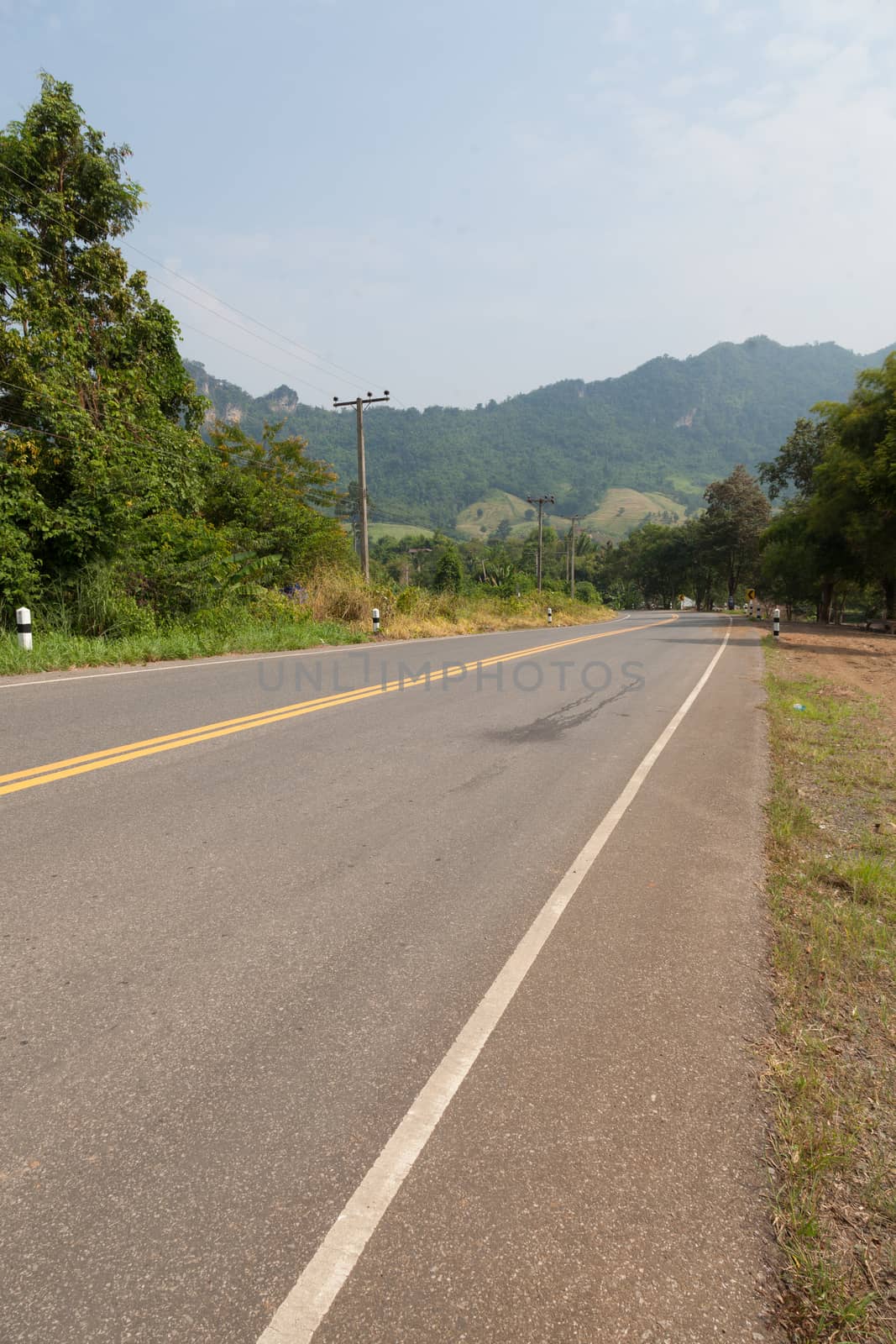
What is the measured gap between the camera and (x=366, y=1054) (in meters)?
2.46

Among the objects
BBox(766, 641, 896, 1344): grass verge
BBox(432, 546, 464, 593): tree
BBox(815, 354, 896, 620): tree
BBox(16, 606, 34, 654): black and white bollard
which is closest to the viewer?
BBox(766, 641, 896, 1344): grass verge

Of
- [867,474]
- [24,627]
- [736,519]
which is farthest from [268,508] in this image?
[736,519]

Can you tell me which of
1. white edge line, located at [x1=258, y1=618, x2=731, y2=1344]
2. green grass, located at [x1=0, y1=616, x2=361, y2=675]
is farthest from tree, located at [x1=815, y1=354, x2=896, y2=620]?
white edge line, located at [x1=258, y1=618, x2=731, y2=1344]

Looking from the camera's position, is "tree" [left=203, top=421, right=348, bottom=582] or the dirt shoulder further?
"tree" [left=203, top=421, right=348, bottom=582]

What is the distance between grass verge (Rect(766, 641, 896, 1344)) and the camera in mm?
1709

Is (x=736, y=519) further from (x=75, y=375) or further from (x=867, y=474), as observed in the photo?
(x=75, y=375)

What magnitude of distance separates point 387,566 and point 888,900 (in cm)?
10132

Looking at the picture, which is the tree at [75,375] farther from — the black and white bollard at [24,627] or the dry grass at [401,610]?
the dry grass at [401,610]

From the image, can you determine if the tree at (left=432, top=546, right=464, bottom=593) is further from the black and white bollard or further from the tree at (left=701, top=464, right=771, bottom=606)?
the black and white bollard

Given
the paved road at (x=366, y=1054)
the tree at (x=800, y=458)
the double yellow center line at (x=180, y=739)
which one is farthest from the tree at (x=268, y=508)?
the tree at (x=800, y=458)

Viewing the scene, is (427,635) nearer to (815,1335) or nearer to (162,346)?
(162,346)

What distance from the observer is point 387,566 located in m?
103

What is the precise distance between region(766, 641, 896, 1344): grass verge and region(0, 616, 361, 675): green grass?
10.2 metres

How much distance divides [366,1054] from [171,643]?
12.2 meters
